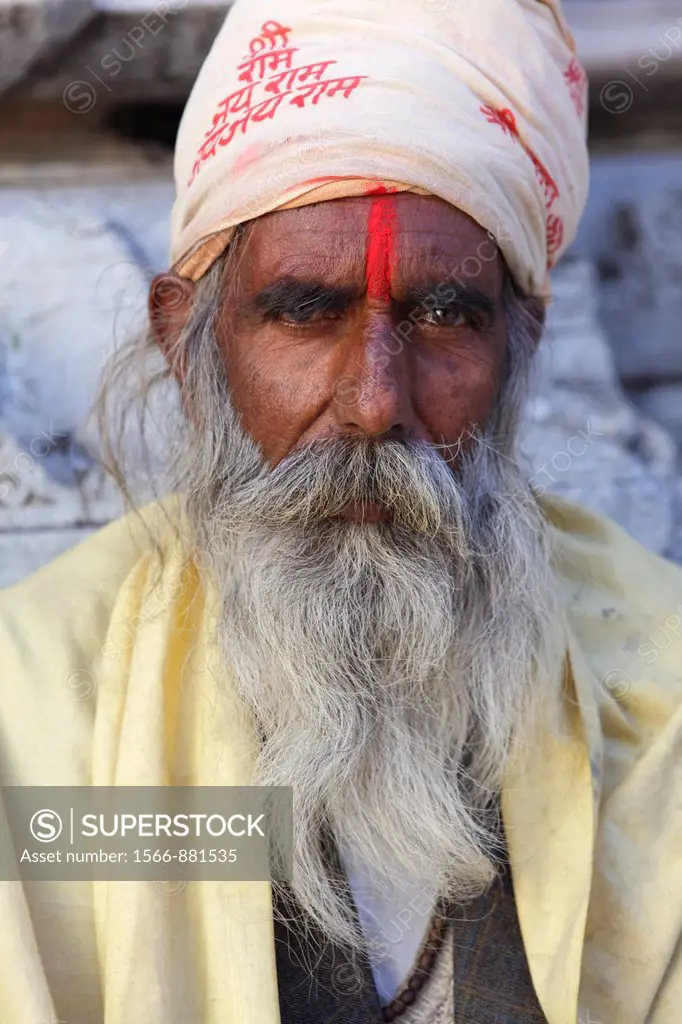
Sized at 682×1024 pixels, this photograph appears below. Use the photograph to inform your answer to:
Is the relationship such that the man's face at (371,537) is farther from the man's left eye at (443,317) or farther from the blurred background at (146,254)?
the blurred background at (146,254)

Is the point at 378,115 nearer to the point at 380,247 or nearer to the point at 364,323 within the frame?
the point at 380,247

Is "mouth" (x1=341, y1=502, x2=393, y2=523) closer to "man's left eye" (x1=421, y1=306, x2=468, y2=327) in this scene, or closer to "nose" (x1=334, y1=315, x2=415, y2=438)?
"nose" (x1=334, y1=315, x2=415, y2=438)

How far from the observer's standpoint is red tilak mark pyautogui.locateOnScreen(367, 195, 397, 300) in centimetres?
137

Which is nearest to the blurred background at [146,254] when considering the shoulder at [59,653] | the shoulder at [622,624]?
the shoulder at [622,624]

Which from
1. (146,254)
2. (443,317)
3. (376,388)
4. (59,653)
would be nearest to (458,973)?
(59,653)

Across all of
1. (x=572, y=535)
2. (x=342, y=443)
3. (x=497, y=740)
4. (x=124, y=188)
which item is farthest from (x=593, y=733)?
(x=124, y=188)

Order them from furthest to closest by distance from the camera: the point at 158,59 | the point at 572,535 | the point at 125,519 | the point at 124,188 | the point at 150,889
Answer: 1. the point at 124,188
2. the point at 158,59
3. the point at 572,535
4. the point at 125,519
5. the point at 150,889

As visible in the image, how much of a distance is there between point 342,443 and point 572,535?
0.64 metres

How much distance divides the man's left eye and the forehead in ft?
0.17

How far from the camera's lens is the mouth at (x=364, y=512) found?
1.36 m

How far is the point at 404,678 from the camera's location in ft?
4.58

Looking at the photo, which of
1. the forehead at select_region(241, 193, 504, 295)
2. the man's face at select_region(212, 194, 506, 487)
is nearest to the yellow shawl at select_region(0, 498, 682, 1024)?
the man's face at select_region(212, 194, 506, 487)

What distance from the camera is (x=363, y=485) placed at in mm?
1341

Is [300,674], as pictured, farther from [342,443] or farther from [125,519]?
[125,519]
